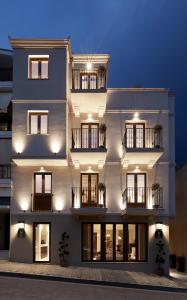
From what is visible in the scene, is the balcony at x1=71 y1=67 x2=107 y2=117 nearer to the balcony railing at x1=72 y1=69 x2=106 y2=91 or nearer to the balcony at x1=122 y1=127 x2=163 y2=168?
the balcony railing at x1=72 y1=69 x2=106 y2=91

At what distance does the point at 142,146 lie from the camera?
944 inches

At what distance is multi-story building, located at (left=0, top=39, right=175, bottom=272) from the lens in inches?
910

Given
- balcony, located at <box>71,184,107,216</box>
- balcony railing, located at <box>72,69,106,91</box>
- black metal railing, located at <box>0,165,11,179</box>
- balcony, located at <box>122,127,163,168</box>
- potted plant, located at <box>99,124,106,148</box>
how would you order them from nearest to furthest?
balcony, located at <box>122,127,163,168</box>
balcony, located at <box>71,184,107,216</box>
potted plant, located at <box>99,124,106,148</box>
balcony railing, located at <box>72,69,106,91</box>
black metal railing, located at <box>0,165,11,179</box>

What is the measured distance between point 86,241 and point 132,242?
232 cm

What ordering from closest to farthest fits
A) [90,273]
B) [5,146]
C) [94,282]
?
1. [94,282]
2. [90,273]
3. [5,146]

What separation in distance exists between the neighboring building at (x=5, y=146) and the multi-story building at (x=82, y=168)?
805 mm

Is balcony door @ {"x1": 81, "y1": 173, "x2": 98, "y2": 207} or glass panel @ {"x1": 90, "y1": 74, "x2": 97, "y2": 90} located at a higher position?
glass panel @ {"x1": 90, "y1": 74, "x2": 97, "y2": 90}

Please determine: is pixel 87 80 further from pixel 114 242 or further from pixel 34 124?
pixel 114 242

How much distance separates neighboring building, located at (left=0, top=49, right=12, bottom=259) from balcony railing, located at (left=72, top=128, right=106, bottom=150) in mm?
3670

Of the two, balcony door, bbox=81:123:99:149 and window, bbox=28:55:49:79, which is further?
balcony door, bbox=81:123:99:149

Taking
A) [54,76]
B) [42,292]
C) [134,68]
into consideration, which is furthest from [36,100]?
[134,68]

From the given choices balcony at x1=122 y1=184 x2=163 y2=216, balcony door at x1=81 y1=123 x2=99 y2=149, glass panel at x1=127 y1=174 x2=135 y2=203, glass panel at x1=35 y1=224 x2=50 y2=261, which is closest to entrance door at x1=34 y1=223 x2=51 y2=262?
glass panel at x1=35 y1=224 x2=50 y2=261

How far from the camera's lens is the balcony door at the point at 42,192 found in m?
23.5

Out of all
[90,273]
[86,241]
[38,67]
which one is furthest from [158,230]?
[38,67]
